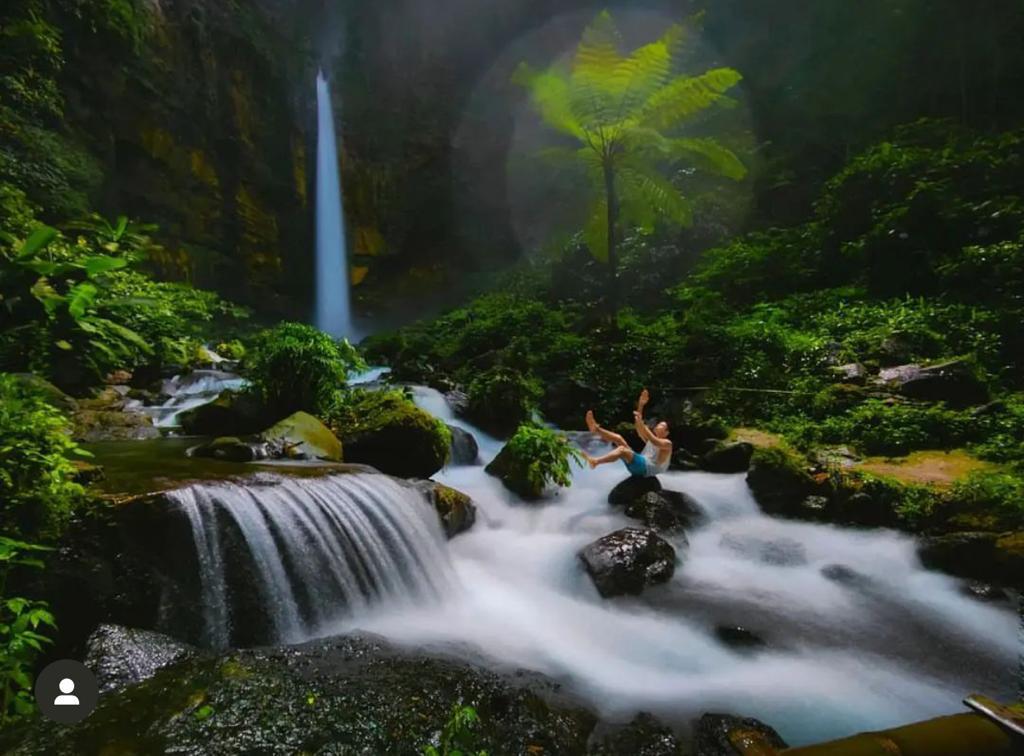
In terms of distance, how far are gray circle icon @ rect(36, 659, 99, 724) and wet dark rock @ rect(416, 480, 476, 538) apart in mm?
3356

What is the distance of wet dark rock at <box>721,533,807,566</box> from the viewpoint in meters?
5.43

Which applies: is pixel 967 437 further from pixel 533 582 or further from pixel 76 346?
pixel 76 346

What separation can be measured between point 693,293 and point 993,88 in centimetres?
1037

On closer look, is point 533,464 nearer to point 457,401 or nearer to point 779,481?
point 779,481

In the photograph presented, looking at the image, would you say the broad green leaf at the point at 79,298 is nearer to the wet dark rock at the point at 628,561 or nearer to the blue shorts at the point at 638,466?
the wet dark rock at the point at 628,561

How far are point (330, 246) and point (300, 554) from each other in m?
23.1

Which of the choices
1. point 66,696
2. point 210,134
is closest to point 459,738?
point 66,696

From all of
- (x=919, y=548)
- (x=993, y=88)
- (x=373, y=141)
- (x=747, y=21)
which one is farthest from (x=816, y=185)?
(x=373, y=141)

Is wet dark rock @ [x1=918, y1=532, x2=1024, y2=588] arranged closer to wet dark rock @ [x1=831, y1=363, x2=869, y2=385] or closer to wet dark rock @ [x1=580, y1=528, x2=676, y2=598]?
wet dark rock @ [x1=580, y1=528, x2=676, y2=598]

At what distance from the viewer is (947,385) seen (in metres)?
7.37

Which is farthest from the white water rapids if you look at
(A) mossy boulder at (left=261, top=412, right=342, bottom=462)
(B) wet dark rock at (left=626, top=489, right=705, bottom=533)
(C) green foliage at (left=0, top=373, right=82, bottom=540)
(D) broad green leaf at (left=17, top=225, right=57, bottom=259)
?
(D) broad green leaf at (left=17, top=225, right=57, bottom=259)

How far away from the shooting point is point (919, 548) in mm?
5090

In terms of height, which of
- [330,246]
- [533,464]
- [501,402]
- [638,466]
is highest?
[330,246]

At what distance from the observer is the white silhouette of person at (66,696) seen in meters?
2.47
